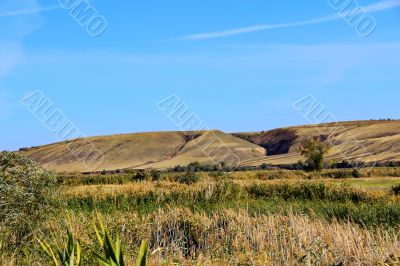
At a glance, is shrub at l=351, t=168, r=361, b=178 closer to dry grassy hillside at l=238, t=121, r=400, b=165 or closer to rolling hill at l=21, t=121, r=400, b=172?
dry grassy hillside at l=238, t=121, r=400, b=165

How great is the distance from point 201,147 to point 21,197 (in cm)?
17540

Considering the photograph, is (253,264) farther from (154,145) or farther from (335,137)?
(154,145)

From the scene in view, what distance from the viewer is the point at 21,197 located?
14.6 meters

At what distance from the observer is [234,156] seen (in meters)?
169

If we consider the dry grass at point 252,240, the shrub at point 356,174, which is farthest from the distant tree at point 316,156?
the dry grass at point 252,240

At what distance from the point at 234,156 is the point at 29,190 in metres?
155

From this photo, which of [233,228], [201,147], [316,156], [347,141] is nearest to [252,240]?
[233,228]

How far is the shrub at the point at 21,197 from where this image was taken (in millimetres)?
13961

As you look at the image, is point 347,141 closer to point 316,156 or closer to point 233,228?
point 316,156

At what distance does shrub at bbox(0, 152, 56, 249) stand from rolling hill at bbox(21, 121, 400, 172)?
438ft

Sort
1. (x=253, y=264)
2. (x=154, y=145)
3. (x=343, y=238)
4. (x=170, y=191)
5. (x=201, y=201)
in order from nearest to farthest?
(x=253, y=264) → (x=343, y=238) → (x=201, y=201) → (x=170, y=191) → (x=154, y=145)

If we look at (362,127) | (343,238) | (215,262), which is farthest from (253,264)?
(362,127)

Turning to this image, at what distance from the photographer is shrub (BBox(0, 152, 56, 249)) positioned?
14.0 metres

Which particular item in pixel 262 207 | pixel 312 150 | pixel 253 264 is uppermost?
pixel 312 150
